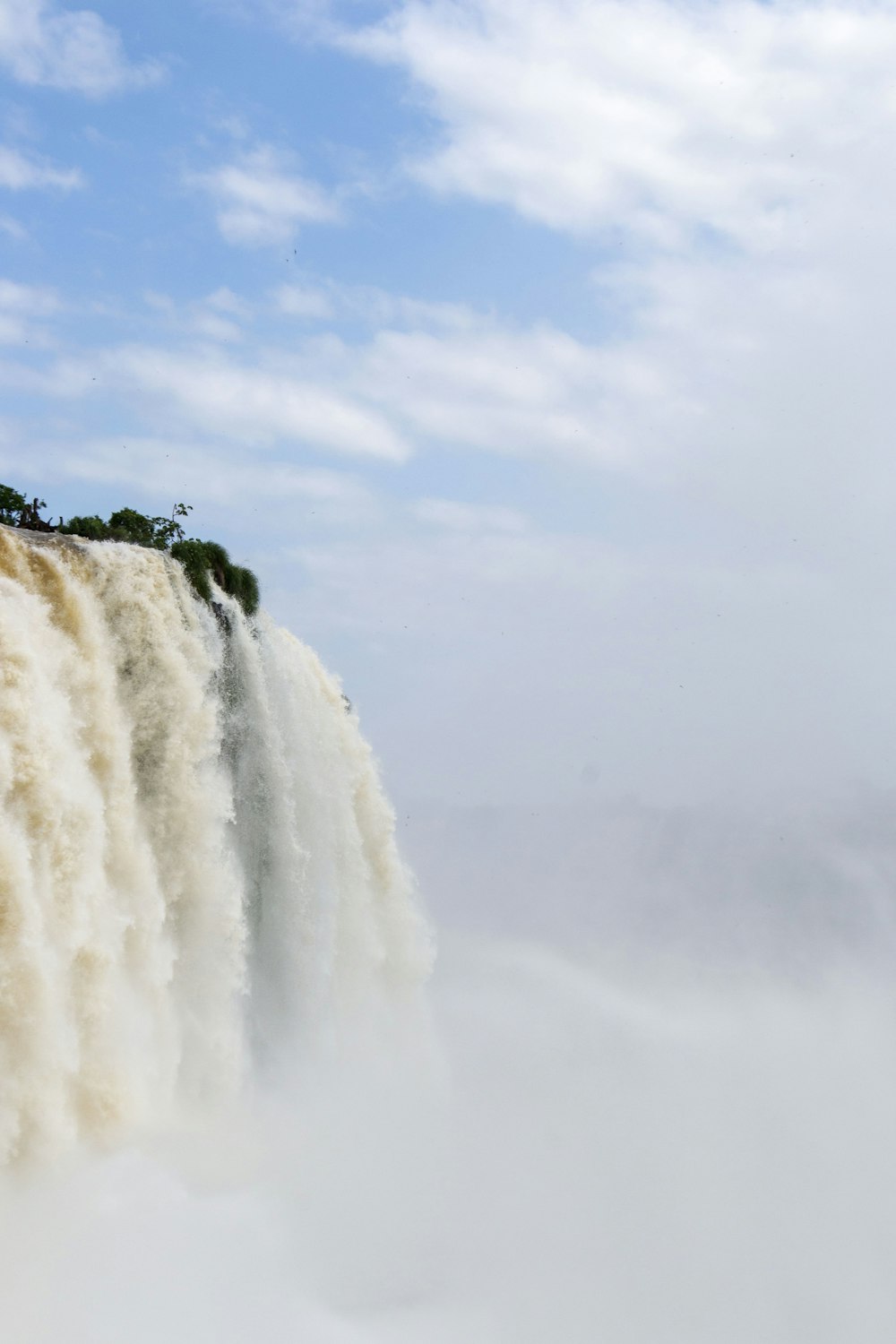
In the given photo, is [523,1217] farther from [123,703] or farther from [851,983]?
[851,983]

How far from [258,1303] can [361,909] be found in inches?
327

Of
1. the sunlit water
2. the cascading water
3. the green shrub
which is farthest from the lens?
the green shrub

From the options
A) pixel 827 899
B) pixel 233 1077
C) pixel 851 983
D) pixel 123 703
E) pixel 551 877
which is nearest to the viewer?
pixel 123 703

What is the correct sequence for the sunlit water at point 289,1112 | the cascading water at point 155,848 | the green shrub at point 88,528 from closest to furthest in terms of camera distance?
the sunlit water at point 289,1112 < the cascading water at point 155,848 < the green shrub at point 88,528

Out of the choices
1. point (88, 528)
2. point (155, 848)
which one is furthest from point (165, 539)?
point (155, 848)

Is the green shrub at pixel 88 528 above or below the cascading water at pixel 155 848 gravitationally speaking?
above

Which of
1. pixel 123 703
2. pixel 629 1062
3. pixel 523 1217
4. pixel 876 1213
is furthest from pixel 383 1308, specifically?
pixel 629 1062

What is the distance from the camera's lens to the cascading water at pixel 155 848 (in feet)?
37.5

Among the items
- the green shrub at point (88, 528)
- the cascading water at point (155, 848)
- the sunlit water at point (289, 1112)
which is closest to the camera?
the sunlit water at point (289, 1112)

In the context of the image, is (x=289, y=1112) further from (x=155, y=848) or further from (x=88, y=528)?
(x=88, y=528)

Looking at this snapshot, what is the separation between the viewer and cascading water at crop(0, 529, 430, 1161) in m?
11.4

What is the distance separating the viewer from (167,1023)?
13.8 metres

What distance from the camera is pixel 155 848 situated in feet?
46.4

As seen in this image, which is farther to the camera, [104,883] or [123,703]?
[123,703]
